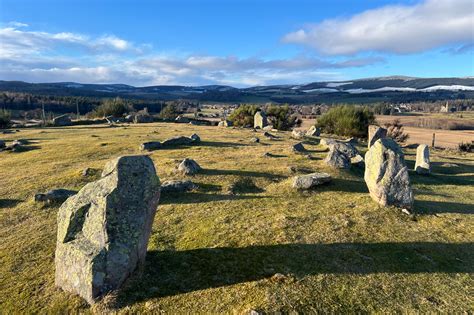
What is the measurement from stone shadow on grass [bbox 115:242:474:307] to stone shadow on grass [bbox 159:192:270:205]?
487 centimetres

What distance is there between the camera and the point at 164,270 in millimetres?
9453

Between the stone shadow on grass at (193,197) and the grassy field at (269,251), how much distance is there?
116 millimetres

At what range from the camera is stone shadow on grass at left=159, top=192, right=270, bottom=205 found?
15413mm

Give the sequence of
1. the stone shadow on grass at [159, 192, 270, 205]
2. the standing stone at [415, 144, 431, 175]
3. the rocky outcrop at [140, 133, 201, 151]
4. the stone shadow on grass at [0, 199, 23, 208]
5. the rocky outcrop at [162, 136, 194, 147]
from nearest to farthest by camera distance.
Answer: the stone shadow on grass at [159, 192, 270, 205] → the stone shadow on grass at [0, 199, 23, 208] → the standing stone at [415, 144, 431, 175] → the rocky outcrop at [140, 133, 201, 151] → the rocky outcrop at [162, 136, 194, 147]

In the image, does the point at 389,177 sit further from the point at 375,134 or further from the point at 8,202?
the point at 375,134

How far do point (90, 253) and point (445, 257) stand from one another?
10530 millimetres

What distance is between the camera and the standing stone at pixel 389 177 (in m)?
14.3

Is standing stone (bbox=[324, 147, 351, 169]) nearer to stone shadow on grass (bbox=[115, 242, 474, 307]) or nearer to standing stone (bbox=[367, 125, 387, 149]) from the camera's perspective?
stone shadow on grass (bbox=[115, 242, 474, 307])

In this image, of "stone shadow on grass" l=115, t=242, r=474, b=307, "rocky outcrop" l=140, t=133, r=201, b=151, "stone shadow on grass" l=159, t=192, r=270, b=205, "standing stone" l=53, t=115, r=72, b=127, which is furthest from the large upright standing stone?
"standing stone" l=53, t=115, r=72, b=127

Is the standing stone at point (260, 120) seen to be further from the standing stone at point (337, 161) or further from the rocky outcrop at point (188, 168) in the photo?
the rocky outcrop at point (188, 168)

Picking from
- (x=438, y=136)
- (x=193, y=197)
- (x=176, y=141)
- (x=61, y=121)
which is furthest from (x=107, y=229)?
(x=438, y=136)

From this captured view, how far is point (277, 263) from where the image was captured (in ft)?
32.3

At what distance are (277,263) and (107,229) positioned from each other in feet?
15.8

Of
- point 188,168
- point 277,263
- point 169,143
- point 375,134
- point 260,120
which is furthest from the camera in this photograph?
point 260,120
